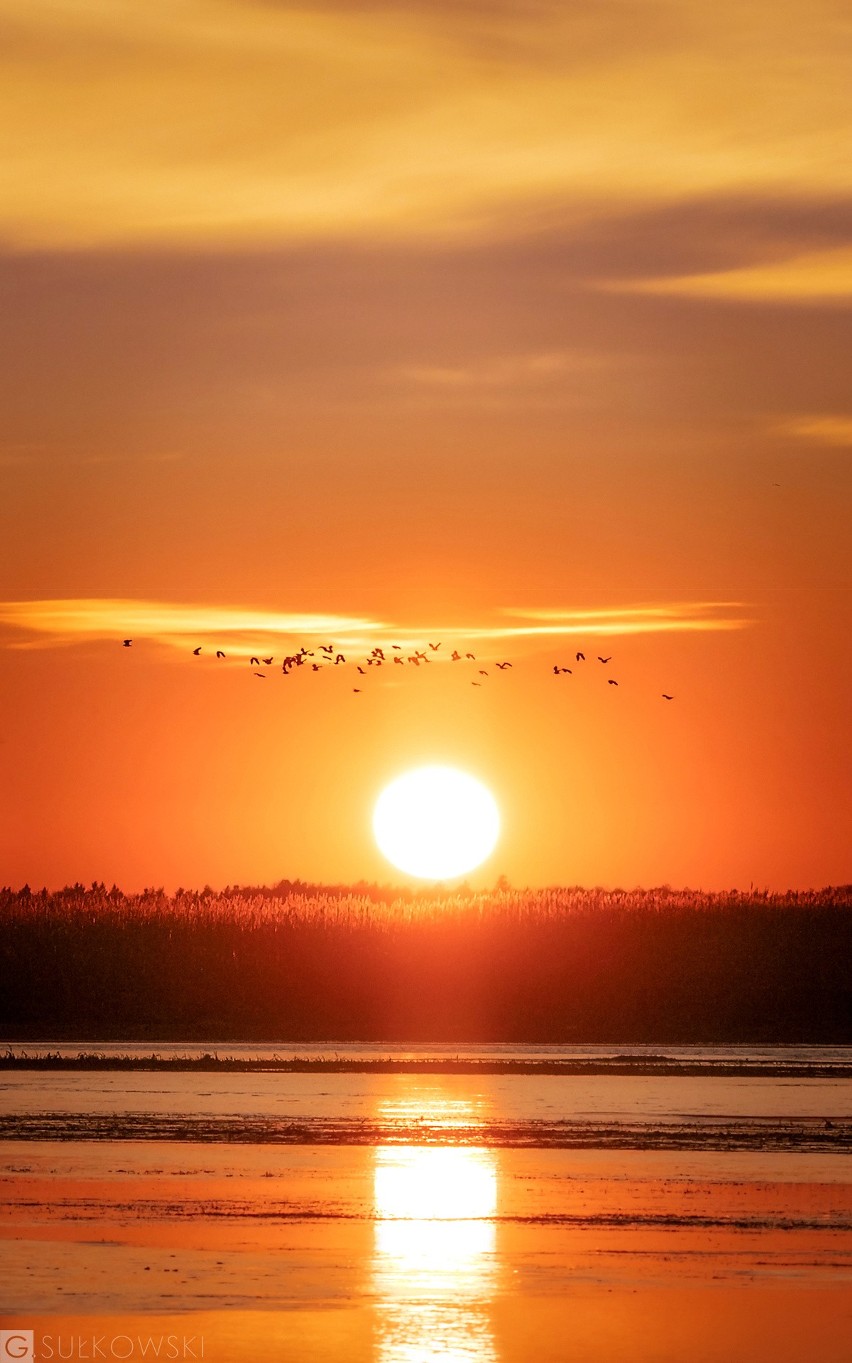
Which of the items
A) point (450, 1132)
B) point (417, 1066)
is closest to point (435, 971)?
point (417, 1066)

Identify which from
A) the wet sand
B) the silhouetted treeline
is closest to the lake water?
the wet sand

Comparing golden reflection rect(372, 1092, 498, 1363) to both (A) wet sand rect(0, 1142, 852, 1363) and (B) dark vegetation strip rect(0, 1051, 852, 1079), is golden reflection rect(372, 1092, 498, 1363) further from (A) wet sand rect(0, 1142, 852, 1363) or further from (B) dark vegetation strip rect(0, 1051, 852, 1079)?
(B) dark vegetation strip rect(0, 1051, 852, 1079)

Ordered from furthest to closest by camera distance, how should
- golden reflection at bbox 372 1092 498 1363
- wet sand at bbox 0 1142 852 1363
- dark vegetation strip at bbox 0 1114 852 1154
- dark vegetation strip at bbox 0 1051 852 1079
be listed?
1. dark vegetation strip at bbox 0 1051 852 1079
2. dark vegetation strip at bbox 0 1114 852 1154
3. wet sand at bbox 0 1142 852 1363
4. golden reflection at bbox 372 1092 498 1363

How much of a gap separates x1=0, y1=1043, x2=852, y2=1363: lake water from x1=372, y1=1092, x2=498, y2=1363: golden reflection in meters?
0.04

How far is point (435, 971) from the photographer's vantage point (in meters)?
64.1

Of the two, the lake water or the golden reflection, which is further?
the lake water

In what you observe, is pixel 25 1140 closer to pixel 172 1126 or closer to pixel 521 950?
pixel 172 1126

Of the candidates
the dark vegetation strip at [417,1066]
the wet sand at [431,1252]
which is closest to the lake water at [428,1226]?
the wet sand at [431,1252]

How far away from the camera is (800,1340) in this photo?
1667 centimetres

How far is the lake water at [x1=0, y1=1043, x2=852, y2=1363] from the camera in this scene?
16.8 metres

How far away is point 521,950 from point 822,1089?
26.4 m

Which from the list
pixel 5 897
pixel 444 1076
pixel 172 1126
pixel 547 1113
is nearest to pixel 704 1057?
pixel 444 1076

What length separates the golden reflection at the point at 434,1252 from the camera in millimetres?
16484

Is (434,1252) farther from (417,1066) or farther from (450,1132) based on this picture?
(417,1066)
